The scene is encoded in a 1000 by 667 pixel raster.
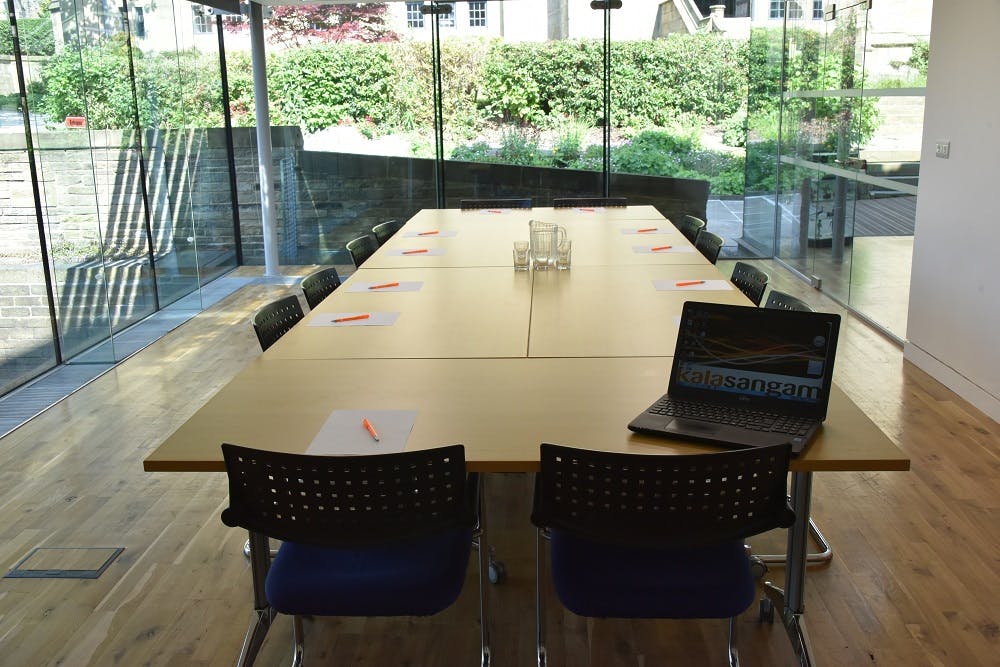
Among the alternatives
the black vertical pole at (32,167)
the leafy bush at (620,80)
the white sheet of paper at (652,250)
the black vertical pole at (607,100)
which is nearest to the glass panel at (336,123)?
the leafy bush at (620,80)

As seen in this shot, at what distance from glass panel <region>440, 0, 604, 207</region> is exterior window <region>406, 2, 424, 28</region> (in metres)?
0.22

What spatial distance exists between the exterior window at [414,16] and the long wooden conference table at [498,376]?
15.3 ft

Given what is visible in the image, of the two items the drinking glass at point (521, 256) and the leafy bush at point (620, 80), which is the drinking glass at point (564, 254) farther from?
the leafy bush at point (620, 80)

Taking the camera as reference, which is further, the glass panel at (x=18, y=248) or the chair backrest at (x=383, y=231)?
the chair backrest at (x=383, y=231)

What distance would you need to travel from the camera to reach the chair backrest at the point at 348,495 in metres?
2.10

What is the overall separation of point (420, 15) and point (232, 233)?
273 cm

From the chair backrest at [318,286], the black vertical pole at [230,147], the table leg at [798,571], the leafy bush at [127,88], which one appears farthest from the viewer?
the black vertical pole at [230,147]

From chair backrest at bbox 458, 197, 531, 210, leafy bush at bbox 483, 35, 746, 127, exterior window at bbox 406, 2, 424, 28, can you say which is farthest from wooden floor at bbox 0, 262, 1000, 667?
exterior window at bbox 406, 2, 424, 28

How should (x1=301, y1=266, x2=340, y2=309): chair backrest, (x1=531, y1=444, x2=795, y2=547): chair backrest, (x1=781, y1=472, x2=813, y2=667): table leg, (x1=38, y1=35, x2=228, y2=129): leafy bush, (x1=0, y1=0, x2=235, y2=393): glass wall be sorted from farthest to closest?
1. (x1=38, y1=35, x2=228, y2=129): leafy bush
2. (x1=0, y1=0, x2=235, y2=393): glass wall
3. (x1=301, y1=266, x2=340, y2=309): chair backrest
4. (x1=781, y1=472, x2=813, y2=667): table leg
5. (x1=531, y1=444, x2=795, y2=547): chair backrest

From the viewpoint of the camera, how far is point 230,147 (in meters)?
8.71

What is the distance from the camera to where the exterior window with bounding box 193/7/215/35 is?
780 centimetres

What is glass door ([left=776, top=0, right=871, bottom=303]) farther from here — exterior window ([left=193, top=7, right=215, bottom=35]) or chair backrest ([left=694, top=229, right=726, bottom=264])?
exterior window ([left=193, top=7, right=215, bottom=35])

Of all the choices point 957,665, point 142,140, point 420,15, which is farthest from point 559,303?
point 420,15

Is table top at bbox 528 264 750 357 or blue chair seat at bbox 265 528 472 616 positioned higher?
table top at bbox 528 264 750 357
